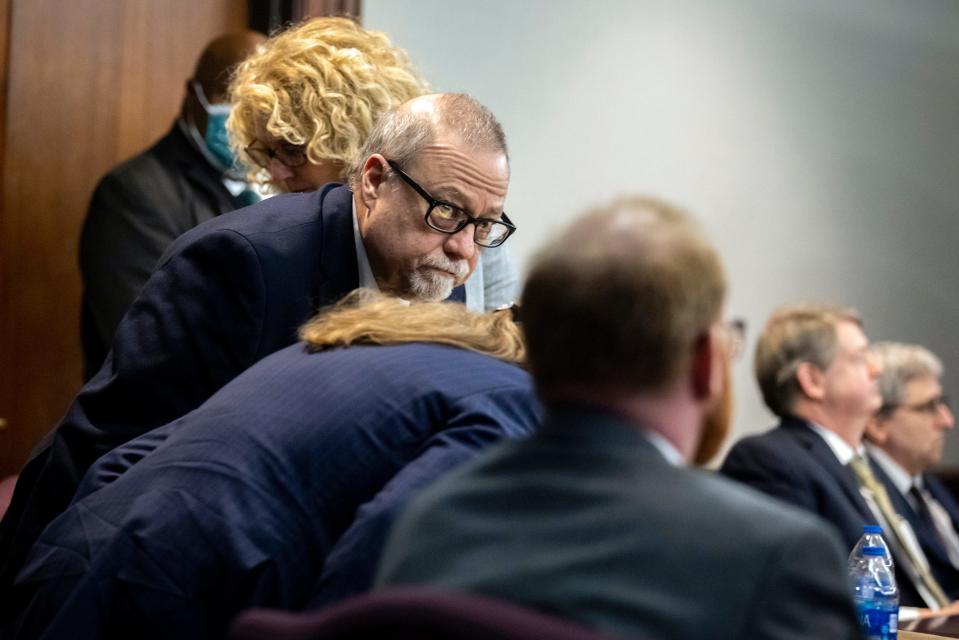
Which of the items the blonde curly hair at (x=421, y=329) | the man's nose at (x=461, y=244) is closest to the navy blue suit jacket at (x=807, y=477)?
the man's nose at (x=461, y=244)

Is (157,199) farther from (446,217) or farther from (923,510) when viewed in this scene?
(923,510)

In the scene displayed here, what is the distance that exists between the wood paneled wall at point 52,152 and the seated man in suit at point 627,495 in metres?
2.94

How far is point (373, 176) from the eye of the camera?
89.5 inches

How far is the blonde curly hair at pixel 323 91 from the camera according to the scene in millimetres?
2512

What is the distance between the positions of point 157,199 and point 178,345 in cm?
150

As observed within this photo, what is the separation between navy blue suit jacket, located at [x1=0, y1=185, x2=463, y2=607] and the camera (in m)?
2.05

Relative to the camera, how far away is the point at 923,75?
5891 millimetres

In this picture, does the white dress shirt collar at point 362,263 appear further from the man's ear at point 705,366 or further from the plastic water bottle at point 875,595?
the man's ear at point 705,366

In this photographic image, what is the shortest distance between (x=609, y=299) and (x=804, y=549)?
223 mm

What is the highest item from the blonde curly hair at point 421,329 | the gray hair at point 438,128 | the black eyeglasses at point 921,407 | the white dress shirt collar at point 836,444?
the gray hair at point 438,128

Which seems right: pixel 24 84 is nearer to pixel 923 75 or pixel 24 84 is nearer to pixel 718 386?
pixel 718 386

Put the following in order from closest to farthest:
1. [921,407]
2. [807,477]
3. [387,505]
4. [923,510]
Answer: [387,505] < [807,477] < [923,510] < [921,407]

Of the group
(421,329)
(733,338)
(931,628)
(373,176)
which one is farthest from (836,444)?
(733,338)

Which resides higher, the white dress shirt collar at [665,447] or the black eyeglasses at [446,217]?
the white dress shirt collar at [665,447]
